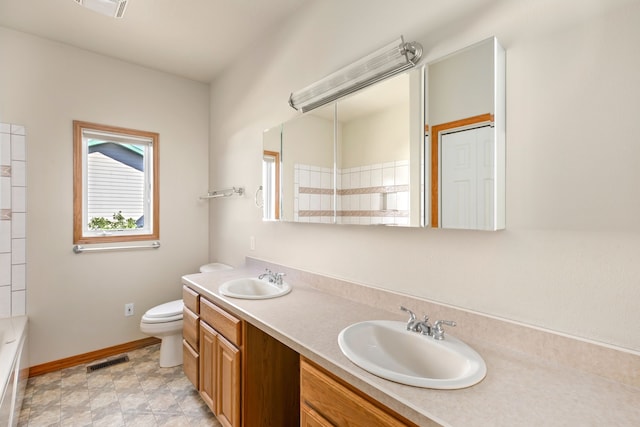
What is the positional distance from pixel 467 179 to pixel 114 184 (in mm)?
2919

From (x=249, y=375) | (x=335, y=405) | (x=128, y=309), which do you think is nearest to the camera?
(x=335, y=405)

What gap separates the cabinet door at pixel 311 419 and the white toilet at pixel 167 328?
64.8 inches

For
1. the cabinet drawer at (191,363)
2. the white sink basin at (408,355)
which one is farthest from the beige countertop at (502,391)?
the cabinet drawer at (191,363)

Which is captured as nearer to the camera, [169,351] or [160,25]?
[160,25]

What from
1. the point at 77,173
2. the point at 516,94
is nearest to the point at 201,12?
the point at 77,173

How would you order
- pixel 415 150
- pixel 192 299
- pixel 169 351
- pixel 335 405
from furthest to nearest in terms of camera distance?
pixel 169 351
pixel 192 299
pixel 415 150
pixel 335 405

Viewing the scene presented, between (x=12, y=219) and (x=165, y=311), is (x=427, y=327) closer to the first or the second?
(x=165, y=311)

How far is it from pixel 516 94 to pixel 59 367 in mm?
3508

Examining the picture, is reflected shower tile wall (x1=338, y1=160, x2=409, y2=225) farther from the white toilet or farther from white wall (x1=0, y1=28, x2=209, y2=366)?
white wall (x1=0, y1=28, x2=209, y2=366)

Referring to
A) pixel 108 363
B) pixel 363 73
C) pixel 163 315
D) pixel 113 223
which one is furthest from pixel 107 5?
pixel 108 363

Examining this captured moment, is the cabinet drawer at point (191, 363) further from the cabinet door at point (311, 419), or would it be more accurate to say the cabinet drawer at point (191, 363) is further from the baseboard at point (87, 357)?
the cabinet door at point (311, 419)

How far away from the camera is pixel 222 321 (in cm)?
170

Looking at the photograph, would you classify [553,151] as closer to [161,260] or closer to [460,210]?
[460,210]

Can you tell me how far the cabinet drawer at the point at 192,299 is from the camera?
200 centimetres
